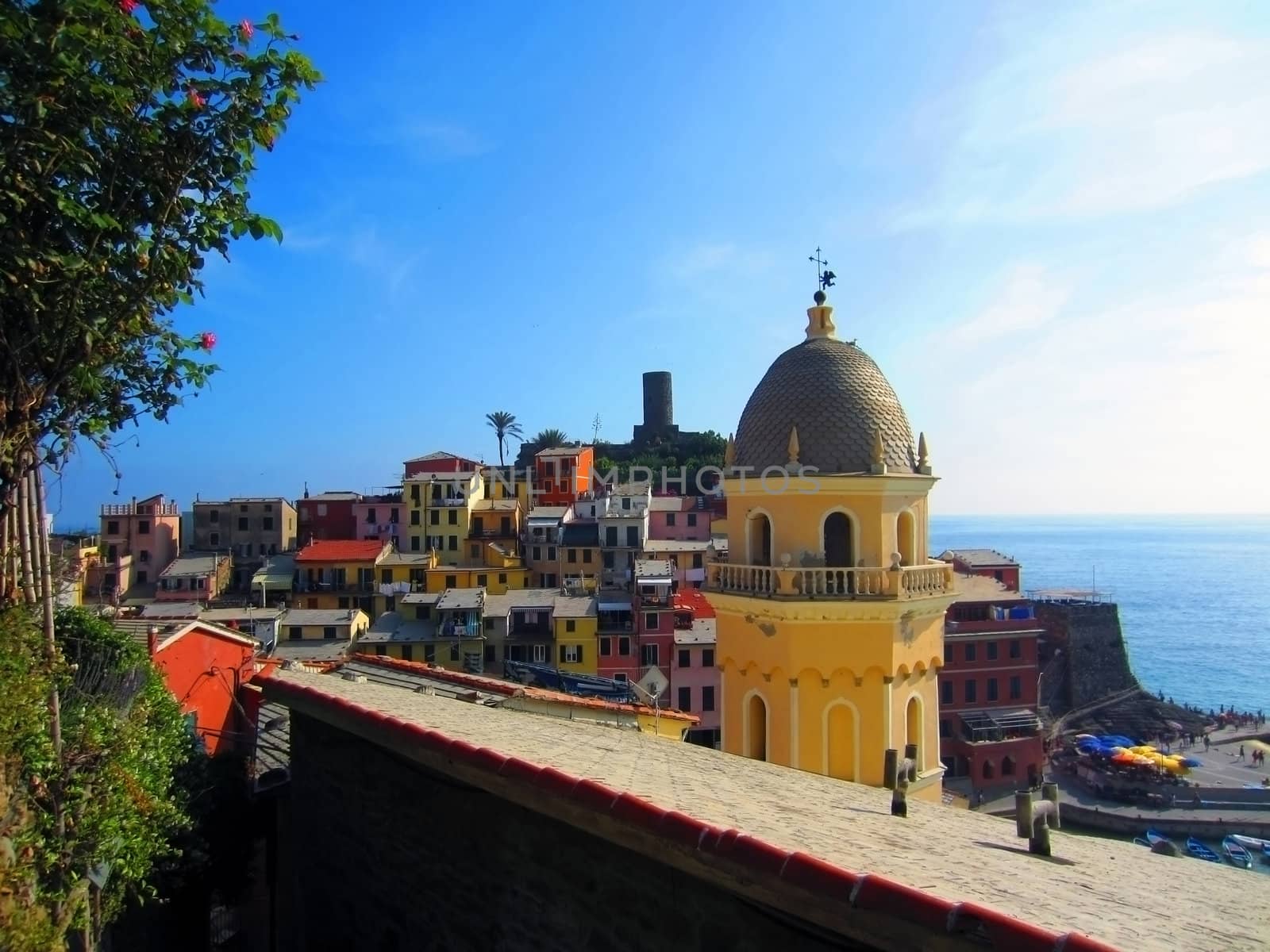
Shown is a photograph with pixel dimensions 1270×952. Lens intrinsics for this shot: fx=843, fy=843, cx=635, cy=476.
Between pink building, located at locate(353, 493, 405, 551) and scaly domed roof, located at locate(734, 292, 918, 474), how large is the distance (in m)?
50.4

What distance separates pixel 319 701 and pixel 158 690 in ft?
7.67

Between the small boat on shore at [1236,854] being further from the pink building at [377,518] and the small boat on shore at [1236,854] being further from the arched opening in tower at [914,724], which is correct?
the pink building at [377,518]

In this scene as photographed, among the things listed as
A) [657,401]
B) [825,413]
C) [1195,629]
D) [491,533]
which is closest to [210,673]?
[825,413]

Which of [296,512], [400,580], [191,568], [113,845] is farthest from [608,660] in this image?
[113,845]

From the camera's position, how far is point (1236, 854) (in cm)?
3628

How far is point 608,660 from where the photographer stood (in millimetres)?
43562

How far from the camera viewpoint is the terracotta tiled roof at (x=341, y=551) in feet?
169

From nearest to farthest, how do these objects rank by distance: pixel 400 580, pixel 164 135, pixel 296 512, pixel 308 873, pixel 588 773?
pixel 588 773 → pixel 164 135 → pixel 308 873 → pixel 400 580 → pixel 296 512

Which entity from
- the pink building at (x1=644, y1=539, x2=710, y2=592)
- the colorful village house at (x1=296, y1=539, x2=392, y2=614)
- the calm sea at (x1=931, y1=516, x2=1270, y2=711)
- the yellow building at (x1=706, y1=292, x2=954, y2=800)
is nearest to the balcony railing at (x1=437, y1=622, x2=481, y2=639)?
the colorful village house at (x1=296, y1=539, x2=392, y2=614)

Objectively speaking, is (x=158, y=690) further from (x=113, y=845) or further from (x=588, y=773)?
(x=588, y=773)

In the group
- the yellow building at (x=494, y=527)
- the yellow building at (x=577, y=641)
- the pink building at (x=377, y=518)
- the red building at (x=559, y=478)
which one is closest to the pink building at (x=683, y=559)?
the yellow building at (x=494, y=527)

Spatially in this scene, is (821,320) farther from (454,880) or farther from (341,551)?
(341,551)

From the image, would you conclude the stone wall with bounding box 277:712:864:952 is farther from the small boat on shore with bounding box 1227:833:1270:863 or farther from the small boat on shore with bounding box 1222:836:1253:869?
the small boat on shore with bounding box 1227:833:1270:863

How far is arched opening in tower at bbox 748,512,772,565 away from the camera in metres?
12.3
